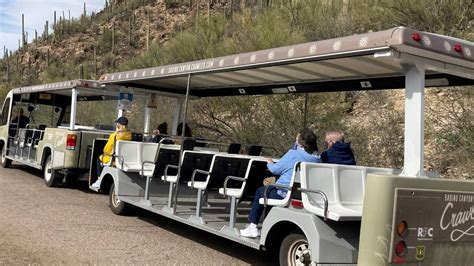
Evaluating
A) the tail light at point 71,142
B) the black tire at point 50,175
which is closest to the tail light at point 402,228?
the tail light at point 71,142

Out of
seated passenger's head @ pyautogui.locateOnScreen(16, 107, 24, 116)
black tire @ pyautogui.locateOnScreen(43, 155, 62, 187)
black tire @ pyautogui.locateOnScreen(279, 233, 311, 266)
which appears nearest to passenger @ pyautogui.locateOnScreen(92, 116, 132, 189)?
black tire @ pyautogui.locateOnScreen(43, 155, 62, 187)

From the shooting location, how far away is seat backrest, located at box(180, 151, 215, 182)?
322 inches

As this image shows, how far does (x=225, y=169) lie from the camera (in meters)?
7.56

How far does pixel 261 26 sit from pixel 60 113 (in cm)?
695

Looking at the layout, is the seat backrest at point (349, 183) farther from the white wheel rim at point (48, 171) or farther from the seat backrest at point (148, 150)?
the white wheel rim at point (48, 171)

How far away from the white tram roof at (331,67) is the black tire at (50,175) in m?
3.35

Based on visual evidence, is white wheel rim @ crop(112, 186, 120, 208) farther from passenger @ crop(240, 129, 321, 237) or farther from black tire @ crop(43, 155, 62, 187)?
passenger @ crop(240, 129, 321, 237)

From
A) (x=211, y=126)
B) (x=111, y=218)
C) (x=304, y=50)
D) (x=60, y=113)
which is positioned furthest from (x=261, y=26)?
(x=304, y=50)

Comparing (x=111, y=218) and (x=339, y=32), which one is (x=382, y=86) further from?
(x=339, y=32)

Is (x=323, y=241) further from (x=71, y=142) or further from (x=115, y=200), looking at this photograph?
(x=71, y=142)

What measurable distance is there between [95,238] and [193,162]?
187 centimetres

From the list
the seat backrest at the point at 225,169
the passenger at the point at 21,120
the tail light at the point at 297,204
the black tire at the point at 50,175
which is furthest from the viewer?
the passenger at the point at 21,120

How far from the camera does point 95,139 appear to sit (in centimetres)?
1093

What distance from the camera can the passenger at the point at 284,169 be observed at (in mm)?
6117
